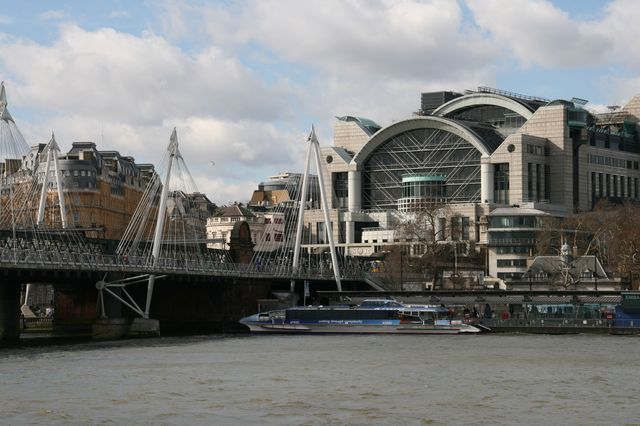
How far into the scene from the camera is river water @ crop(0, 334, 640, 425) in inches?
2191

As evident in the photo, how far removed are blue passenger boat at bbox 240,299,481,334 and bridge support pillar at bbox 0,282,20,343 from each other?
23.7 m

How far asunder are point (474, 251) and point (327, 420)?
139803 mm

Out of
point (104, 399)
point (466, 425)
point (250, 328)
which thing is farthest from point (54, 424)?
point (250, 328)

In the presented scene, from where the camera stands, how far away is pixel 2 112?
104 metres

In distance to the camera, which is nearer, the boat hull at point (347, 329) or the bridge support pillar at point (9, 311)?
the bridge support pillar at point (9, 311)

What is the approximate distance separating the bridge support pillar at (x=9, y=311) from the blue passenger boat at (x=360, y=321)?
23746 millimetres

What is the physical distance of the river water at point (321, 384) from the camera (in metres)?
55.7

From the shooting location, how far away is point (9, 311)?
99.1 meters

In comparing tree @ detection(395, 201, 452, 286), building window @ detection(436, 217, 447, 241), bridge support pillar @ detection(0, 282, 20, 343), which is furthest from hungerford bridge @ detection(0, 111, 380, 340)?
building window @ detection(436, 217, 447, 241)

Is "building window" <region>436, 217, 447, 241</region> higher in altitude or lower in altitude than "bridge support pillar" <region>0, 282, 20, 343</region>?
higher

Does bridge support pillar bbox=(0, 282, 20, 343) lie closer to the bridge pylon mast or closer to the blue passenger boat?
the bridge pylon mast

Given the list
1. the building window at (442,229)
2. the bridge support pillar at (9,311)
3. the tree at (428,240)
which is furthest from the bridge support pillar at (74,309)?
the building window at (442,229)

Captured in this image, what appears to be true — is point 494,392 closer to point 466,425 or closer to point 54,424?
point 466,425

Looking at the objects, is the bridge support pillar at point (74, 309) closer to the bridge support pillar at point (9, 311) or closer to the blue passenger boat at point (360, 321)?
the blue passenger boat at point (360, 321)
